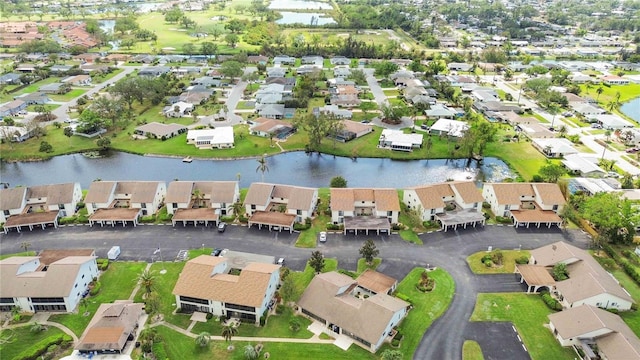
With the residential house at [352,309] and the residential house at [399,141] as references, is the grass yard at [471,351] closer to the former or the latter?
the residential house at [352,309]

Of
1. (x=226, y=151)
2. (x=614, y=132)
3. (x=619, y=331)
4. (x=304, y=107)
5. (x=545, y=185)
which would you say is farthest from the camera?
(x=304, y=107)

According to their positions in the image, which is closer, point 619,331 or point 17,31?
point 619,331

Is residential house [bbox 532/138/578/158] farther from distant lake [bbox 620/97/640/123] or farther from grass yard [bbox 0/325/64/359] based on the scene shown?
grass yard [bbox 0/325/64/359]

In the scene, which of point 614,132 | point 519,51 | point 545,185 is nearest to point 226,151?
point 545,185

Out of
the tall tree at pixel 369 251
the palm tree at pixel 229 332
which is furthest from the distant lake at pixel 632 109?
the palm tree at pixel 229 332

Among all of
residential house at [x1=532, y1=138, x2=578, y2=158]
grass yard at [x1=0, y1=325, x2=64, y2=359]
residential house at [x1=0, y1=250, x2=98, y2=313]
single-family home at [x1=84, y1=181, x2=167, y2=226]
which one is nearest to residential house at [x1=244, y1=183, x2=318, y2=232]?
single-family home at [x1=84, y1=181, x2=167, y2=226]

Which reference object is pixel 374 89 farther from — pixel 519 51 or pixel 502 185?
pixel 519 51
